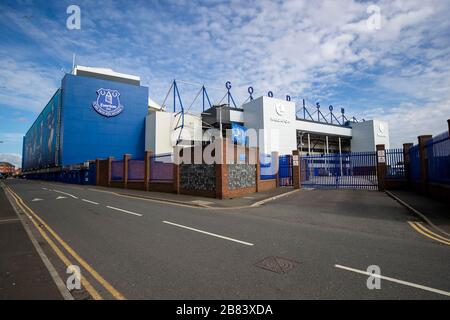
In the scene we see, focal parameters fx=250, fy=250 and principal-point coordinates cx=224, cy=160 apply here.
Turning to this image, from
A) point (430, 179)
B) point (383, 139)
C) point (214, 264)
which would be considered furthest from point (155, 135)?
point (383, 139)

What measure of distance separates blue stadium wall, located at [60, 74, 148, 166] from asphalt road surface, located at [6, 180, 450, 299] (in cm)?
3730

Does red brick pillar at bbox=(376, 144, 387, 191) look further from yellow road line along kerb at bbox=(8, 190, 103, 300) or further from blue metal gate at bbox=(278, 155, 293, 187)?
yellow road line along kerb at bbox=(8, 190, 103, 300)

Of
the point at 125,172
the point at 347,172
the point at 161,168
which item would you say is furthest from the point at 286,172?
the point at 125,172

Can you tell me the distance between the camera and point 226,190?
49.8 feet

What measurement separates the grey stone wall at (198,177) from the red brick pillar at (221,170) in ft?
1.75

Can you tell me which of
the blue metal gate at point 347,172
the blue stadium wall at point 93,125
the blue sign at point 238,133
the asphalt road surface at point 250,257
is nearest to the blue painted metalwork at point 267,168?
the blue metal gate at point 347,172

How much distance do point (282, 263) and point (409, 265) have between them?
7.61ft

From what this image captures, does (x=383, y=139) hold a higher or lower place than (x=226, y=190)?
higher

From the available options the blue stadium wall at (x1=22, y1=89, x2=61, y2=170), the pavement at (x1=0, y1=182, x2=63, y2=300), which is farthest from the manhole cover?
the blue stadium wall at (x1=22, y1=89, x2=61, y2=170)

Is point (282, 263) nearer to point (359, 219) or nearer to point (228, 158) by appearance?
point (359, 219)

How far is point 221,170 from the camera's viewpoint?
588 inches

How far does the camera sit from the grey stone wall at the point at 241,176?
15.9 m

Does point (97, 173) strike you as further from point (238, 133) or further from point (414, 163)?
point (414, 163)

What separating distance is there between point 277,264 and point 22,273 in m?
4.58
